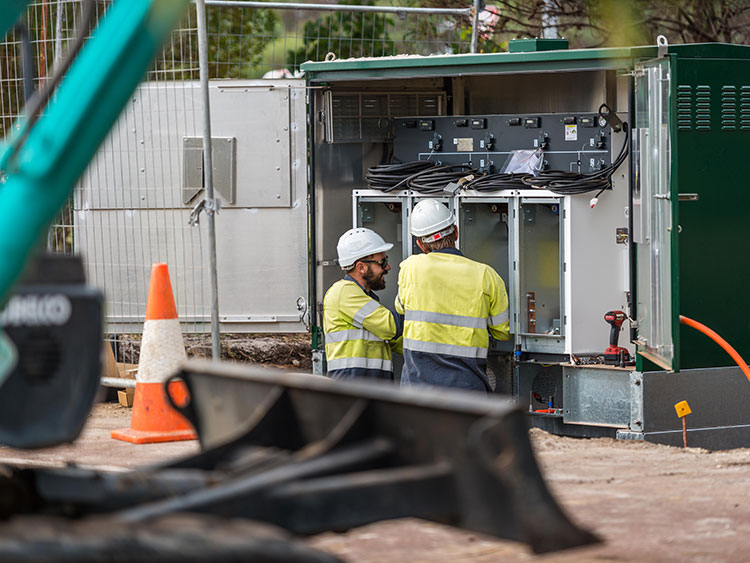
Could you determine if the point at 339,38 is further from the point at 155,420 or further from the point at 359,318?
the point at 155,420

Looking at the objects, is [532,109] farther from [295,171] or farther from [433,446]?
[433,446]

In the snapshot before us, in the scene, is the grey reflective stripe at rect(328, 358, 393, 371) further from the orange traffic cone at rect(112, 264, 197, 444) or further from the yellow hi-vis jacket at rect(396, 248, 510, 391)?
the orange traffic cone at rect(112, 264, 197, 444)

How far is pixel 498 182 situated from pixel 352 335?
167 centimetres

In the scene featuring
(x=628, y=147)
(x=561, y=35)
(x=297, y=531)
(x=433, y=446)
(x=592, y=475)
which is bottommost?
(x=592, y=475)

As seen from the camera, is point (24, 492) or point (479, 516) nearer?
point (479, 516)

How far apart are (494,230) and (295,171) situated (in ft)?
5.44

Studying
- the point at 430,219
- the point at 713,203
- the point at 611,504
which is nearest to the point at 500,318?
the point at 430,219

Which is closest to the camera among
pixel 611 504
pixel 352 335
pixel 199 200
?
pixel 611 504

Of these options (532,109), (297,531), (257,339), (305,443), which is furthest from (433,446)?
(257,339)

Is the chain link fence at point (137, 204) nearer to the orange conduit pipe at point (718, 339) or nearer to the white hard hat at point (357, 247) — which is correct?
the white hard hat at point (357, 247)

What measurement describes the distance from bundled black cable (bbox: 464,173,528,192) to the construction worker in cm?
111

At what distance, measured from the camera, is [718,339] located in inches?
296

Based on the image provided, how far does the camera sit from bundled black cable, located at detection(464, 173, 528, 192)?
28.2 ft

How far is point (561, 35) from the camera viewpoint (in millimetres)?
12594
